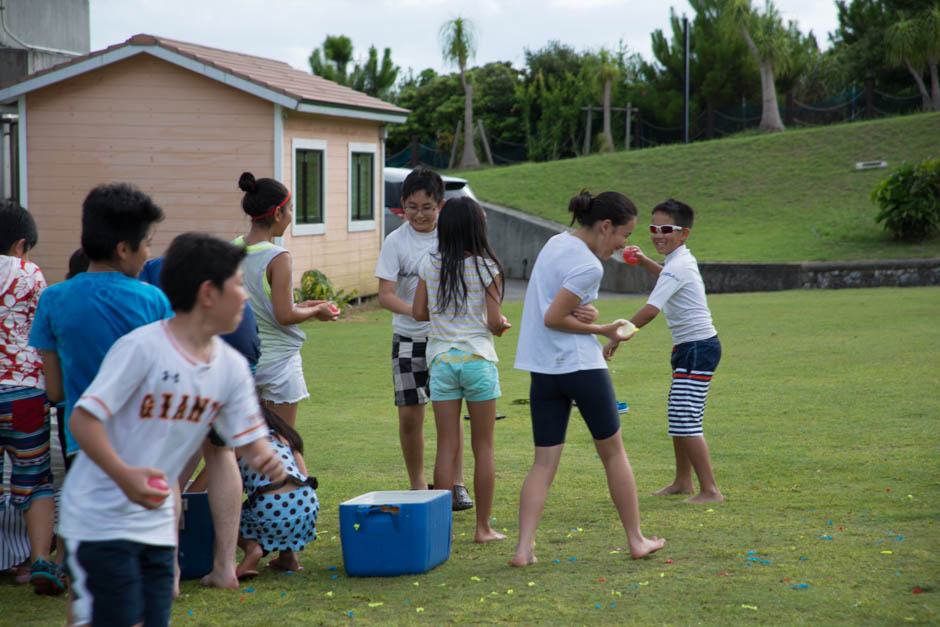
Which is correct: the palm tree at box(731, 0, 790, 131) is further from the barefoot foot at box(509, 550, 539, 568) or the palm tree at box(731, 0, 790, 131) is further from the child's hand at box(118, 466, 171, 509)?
the child's hand at box(118, 466, 171, 509)

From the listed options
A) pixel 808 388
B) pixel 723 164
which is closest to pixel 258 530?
pixel 808 388

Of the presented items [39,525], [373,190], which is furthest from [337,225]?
[39,525]

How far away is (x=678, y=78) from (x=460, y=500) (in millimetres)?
42213

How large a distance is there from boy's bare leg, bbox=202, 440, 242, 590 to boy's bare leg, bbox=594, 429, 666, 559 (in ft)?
5.41

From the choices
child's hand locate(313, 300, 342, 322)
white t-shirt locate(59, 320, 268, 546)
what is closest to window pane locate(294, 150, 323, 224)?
child's hand locate(313, 300, 342, 322)

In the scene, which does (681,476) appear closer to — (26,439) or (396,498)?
(396,498)

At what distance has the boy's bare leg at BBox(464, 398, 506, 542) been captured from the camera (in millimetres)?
5141

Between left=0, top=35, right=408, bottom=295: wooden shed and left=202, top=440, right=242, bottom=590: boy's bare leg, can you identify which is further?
left=0, top=35, right=408, bottom=295: wooden shed

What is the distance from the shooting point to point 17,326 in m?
4.46

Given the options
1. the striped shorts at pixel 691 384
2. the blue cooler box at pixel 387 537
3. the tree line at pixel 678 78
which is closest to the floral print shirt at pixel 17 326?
the blue cooler box at pixel 387 537

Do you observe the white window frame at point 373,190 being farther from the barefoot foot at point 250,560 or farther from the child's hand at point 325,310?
the barefoot foot at point 250,560

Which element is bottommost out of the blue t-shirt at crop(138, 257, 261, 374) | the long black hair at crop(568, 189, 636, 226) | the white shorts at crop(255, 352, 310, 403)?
the white shorts at crop(255, 352, 310, 403)

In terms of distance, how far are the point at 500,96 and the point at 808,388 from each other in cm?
4235

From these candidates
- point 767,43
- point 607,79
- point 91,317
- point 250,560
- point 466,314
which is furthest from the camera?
point 607,79
